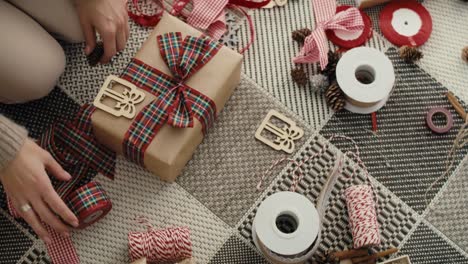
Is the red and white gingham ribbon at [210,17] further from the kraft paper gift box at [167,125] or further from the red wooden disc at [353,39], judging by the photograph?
the red wooden disc at [353,39]

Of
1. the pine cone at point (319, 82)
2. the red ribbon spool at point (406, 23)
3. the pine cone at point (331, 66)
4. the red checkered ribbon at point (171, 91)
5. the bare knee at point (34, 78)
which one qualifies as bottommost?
the bare knee at point (34, 78)

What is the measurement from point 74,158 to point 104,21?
1.16 feet

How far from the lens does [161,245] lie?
131 centimetres

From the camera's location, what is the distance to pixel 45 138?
4.61 feet

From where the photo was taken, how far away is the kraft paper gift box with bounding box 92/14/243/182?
1297mm

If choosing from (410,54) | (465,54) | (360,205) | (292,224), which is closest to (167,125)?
(292,224)

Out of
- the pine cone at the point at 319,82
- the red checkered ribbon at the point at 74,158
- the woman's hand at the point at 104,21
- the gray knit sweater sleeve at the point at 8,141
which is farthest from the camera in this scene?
the pine cone at the point at 319,82

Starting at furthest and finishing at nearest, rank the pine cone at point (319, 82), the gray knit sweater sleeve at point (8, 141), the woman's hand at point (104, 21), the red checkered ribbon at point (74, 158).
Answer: the pine cone at point (319, 82)
the red checkered ribbon at point (74, 158)
the woman's hand at point (104, 21)
the gray knit sweater sleeve at point (8, 141)

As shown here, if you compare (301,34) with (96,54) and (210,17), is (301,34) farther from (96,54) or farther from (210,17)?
(96,54)

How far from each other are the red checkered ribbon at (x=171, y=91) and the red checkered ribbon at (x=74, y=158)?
0.10m

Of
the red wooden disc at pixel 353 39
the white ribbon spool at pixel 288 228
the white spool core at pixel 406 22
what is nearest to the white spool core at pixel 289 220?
the white ribbon spool at pixel 288 228

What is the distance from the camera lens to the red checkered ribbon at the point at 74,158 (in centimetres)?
135

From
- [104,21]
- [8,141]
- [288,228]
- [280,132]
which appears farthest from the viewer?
[280,132]

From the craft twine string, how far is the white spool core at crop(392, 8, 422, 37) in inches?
29.9
